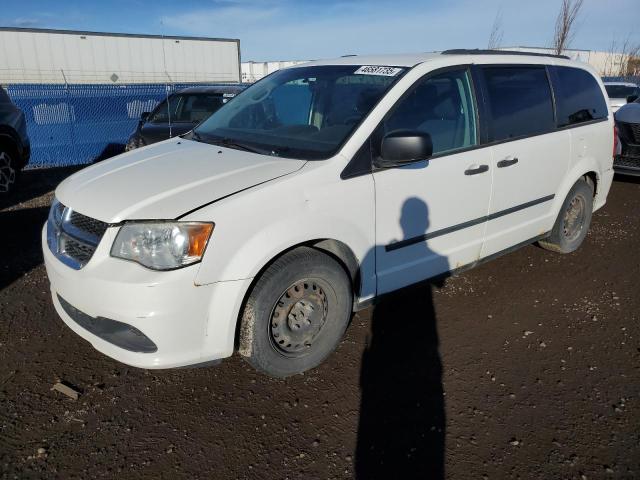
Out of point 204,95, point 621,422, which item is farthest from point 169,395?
point 204,95

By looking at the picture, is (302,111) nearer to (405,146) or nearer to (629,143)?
(405,146)

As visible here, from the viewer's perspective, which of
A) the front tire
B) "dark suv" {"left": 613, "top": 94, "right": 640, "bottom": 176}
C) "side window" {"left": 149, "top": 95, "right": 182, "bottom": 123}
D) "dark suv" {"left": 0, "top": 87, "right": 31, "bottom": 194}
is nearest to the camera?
the front tire

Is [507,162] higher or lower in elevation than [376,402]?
higher

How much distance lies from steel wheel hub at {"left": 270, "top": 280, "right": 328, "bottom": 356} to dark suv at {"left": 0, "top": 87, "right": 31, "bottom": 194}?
21.3ft

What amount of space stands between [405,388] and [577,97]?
3.27 meters

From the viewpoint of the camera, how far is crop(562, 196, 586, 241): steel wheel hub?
471 cm

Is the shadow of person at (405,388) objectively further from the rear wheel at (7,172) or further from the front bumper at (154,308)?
the rear wheel at (7,172)

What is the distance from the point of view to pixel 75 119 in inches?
430

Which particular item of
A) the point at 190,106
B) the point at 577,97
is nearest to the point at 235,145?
the point at 577,97

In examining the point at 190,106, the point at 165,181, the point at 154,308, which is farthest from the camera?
the point at 190,106

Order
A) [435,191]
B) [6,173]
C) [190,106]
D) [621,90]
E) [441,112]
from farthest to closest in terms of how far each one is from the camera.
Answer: [621,90] → [190,106] → [6,173] → [441,112] → [435,191]

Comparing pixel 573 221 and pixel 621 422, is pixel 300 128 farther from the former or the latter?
pixel 573 221

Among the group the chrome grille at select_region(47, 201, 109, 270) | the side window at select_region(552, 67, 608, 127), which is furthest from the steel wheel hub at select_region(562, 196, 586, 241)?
the chrome grille at select_region(47, 201, 109, 270)

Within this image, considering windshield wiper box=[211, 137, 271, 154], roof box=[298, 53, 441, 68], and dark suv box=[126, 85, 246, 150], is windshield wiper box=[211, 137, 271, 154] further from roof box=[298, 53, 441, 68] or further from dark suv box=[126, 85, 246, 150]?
dark suv box=[126, 85, 246, 150]
